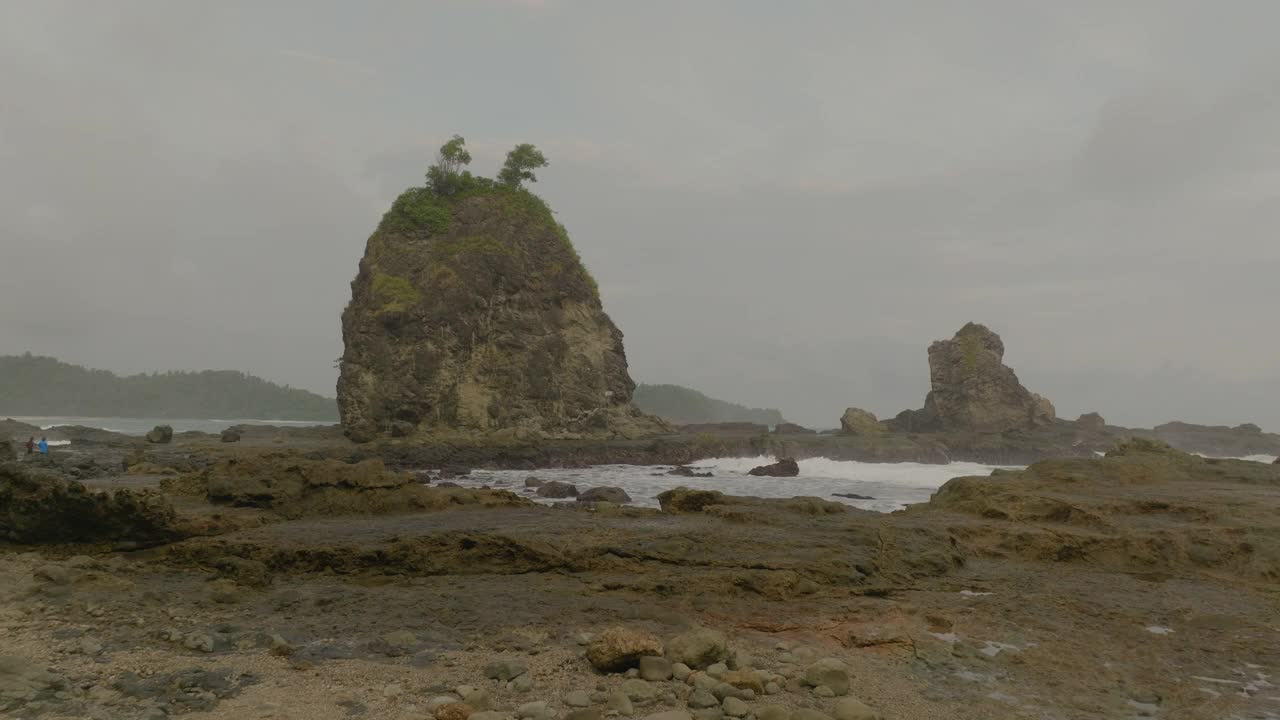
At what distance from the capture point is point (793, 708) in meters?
5.82

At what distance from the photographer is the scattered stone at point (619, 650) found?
640cm

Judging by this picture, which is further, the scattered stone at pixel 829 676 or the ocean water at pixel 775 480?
the ocean water at pixel 775 480

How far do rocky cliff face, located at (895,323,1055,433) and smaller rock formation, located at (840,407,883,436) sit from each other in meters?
6.11

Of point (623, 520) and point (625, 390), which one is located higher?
point (625, 390)

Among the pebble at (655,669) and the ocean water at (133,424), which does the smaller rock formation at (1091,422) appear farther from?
the ocean water at (133,424)

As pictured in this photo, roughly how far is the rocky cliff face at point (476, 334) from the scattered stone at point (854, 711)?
36.4 metres

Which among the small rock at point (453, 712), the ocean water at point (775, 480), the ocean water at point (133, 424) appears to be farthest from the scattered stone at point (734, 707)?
the ocean water at point (133, 424)

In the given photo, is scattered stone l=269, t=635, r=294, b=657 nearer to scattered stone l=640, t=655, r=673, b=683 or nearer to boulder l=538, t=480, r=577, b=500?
scattered stone l=640, t=655, r=673, b=683

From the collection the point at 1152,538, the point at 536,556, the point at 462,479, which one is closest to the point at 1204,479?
the point at 1152,538

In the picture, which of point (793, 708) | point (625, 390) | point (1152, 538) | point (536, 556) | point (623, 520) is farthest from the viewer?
point (625, 390)

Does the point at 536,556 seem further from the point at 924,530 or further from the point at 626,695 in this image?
the point at 924,530

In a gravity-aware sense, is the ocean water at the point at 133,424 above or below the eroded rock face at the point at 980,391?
below

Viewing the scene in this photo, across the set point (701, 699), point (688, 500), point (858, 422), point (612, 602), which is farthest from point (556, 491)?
point (858, 422)

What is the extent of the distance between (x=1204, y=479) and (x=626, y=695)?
17.6 metres
